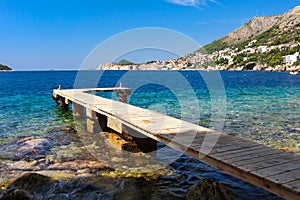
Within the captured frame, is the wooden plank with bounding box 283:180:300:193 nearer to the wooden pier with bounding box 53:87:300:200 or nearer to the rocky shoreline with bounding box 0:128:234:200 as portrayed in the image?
the wooden pier with bounding box 53:87:300:200

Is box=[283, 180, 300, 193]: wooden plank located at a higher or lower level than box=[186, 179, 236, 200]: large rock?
higher

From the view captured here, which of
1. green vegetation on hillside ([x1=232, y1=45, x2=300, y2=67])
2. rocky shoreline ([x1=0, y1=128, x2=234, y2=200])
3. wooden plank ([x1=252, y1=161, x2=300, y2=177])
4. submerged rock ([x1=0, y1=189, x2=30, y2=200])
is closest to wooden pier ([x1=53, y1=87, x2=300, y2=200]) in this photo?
wooden plank ([x1=252, y1=161, x2=300, y2=177])

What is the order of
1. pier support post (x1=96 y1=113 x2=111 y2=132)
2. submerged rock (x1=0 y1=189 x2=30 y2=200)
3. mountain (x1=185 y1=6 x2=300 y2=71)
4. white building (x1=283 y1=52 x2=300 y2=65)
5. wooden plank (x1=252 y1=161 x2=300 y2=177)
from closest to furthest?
wooden plank (x1=252 y1=161 x2=300 y2=177) → submerged rock (x1=0 y1=189 x2=30 y2=200) → pier support post (x1=96 y1=113 x2=111 y2=132) → white building (x1=283 y1=52 x2=300 y2=65) → mountain (x1=185 y1=6 x2=300 y2=71)

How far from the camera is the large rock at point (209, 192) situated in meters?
5.37

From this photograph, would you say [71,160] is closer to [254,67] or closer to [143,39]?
[143,39]

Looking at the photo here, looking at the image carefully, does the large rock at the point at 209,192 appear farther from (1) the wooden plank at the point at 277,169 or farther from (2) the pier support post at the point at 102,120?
(2) the pier support post at the point at 102,120

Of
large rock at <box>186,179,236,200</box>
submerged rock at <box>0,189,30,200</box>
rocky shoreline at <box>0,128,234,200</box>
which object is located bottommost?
rocky shoreline at <box>0,128,234,200</box>

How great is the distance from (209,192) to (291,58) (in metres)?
133

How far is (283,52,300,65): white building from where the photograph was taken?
387 feet

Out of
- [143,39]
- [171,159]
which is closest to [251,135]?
[171,159]

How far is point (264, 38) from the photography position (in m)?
180

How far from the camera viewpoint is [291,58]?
12125cm

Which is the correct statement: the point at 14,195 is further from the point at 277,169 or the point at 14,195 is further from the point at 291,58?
the point at 291,58

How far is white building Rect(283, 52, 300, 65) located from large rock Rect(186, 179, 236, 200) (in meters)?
130
